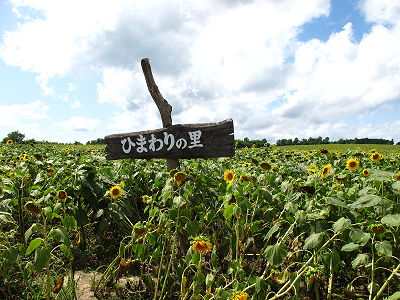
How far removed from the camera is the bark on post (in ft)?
9.43

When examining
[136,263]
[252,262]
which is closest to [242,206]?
[252,262]

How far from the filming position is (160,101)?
2998 mm

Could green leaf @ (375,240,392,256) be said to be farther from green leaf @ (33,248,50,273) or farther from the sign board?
green leaf @ (33,248,50,273)

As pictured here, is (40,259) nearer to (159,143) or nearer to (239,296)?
(239,296)

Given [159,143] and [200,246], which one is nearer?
[200,246]

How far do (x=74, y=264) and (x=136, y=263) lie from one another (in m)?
0.74

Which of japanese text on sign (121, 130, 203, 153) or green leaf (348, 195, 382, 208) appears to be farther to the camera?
japanese text on sign (121, 130, 203, 153)

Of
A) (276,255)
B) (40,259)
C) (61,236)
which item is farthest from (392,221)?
(40,259)

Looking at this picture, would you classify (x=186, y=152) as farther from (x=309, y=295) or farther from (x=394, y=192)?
Result: (x=394, y=192)

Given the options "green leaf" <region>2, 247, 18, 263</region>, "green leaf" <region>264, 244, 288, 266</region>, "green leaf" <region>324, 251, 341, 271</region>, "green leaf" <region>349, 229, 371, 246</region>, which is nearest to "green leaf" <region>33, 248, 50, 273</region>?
"green leaf" <region>2, 247, 18, 263</region>

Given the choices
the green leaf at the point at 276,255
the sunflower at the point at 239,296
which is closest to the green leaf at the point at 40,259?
the sunflower at the point at 239,296

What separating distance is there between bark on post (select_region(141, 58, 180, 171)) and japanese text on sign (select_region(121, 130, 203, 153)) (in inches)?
7.1

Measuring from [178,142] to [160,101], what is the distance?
1.93 feet

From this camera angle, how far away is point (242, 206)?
1.82 m
